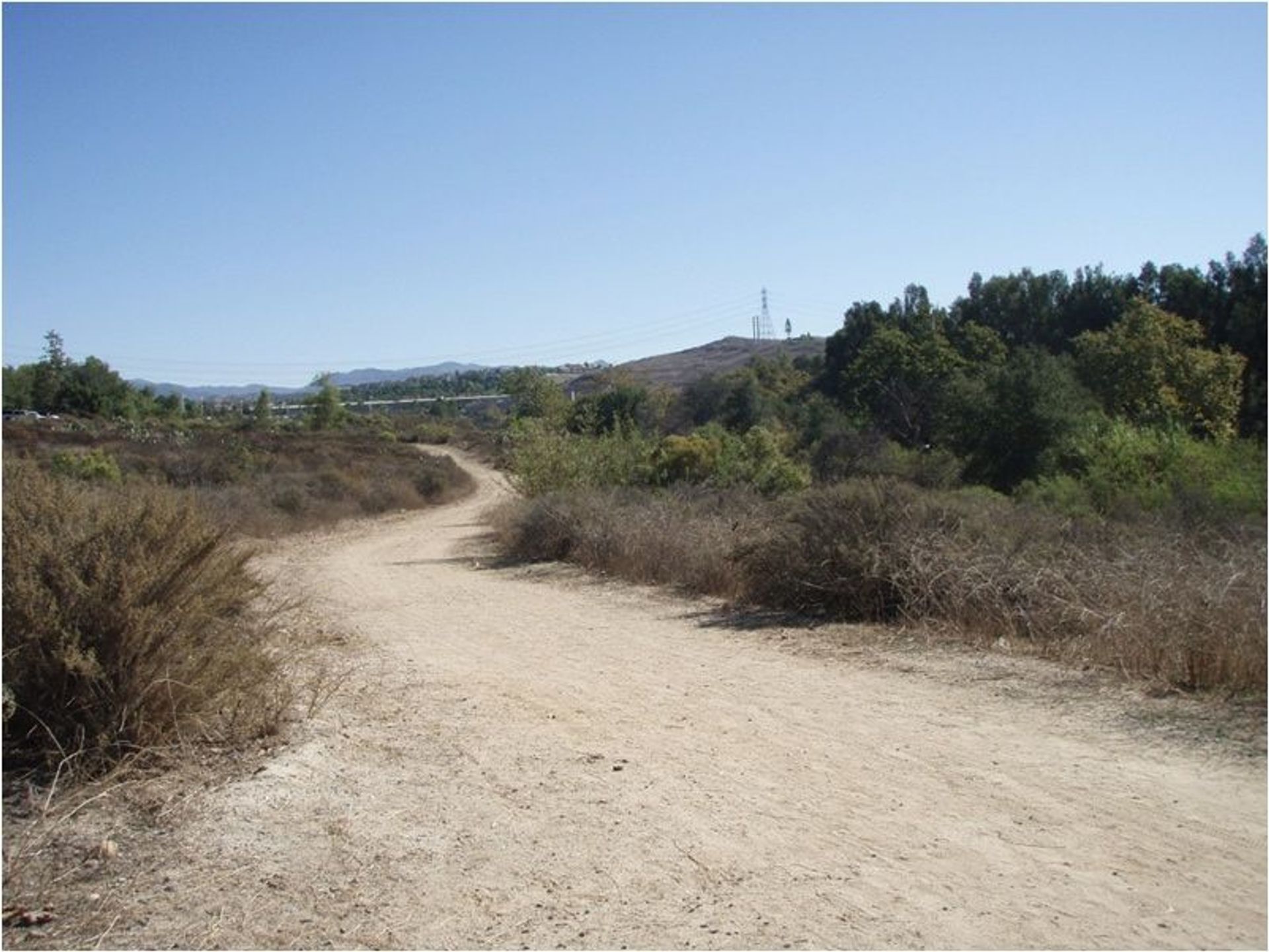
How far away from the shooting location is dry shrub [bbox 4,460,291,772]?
605 centimetres

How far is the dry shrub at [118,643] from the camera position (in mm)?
6047

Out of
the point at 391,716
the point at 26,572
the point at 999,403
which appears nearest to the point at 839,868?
the point at 391,716

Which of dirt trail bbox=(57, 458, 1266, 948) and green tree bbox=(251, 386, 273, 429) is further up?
green tree bbox=(251, 386, 273, 429)

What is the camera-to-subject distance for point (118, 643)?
20.2ft

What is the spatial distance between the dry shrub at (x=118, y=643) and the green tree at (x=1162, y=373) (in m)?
30.5

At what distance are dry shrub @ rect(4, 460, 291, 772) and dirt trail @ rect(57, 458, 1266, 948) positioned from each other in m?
0.59

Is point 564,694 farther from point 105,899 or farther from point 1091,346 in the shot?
point 1091,346

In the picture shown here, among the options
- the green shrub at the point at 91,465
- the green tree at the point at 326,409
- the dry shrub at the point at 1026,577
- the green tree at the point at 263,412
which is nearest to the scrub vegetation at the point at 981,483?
the dry shrub at the point at 1026,577

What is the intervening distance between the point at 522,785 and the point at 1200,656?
187 inches

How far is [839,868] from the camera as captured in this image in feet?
16.6

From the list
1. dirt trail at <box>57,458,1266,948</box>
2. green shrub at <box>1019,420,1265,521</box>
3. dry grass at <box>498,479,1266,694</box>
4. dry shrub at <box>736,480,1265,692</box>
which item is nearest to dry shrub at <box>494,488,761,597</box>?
dry grass at <box>498,479,1266,694</box>

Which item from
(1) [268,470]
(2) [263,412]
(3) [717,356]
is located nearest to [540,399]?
(1) [268,470]

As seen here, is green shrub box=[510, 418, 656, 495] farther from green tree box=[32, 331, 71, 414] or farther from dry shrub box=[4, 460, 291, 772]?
green tree box=[32, 331, 71, 414]

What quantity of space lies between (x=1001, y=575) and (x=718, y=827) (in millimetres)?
6201
